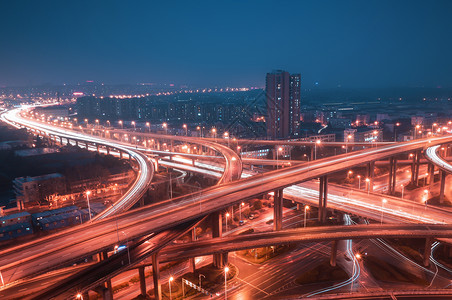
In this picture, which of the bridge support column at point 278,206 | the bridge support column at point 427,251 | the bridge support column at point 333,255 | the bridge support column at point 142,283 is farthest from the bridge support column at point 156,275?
the bridge support column at point 427,251

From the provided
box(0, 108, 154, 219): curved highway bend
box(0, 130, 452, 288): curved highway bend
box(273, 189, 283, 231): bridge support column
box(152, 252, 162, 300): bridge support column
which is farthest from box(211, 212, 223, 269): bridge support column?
box(0, 108, 154, 219): curved highway bend

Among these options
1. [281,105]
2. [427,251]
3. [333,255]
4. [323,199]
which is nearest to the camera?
[427,251]

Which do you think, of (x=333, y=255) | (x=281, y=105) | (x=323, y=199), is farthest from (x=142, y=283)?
(x=281, y=105)

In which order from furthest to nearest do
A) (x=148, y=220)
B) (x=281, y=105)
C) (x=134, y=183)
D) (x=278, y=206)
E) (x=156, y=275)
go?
1. (x=281, y=105)
2. (x=134, y=183)
3. (x=278, y=206)
4. (x=148, y=220)
5. (x=156, y=275)

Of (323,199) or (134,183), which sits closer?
(323,199)

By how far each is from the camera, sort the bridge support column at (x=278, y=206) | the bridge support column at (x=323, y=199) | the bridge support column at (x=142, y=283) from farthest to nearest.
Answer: the bridge support column at (x=323, y=199) < the bridge support column at (x=278, y=206) < the bridge support column at (x=142, y=283)

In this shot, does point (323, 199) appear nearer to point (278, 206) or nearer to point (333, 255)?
point (278, 206)

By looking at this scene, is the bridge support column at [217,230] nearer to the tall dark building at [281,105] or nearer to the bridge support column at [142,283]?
the bridge support column at [142,283]

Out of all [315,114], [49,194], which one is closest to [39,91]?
[315,114]

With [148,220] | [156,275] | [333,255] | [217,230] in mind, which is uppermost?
[148,220]
